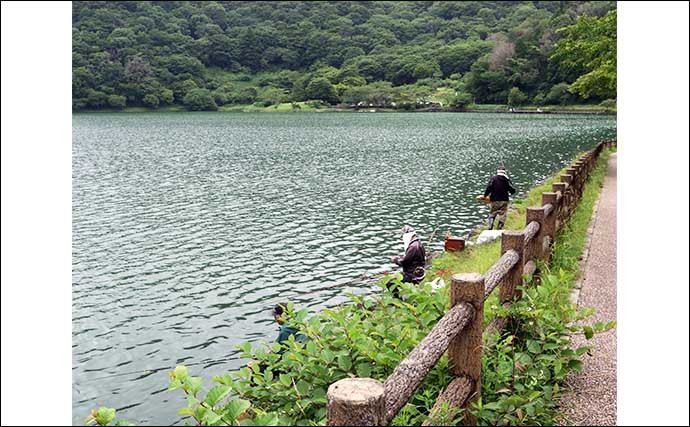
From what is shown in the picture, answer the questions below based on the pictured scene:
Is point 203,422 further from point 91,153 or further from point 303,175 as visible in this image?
point 91,153

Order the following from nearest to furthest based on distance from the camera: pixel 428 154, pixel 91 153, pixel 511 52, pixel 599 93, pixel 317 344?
pixel 317 344 < pixel 599 93 < pixel 428 154 < pixel 91 153 < pixel 511 52

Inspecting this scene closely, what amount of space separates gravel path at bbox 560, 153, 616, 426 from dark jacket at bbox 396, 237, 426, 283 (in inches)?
82.1

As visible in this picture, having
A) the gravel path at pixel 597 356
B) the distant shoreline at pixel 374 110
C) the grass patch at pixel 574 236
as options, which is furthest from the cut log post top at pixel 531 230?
the distant shoreline at pixel 374 110

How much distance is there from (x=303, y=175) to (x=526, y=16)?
462ft

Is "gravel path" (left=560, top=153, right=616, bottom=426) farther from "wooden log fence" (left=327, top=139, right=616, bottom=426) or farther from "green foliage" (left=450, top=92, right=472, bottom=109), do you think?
"green foliage" (left=450, top=92, right=472, bottom=109)

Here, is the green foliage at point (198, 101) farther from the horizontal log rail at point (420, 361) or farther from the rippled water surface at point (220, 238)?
the horizontal log rail at point (420, 361)

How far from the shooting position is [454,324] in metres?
3.62

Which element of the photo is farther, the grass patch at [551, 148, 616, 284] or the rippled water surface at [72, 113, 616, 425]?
the rippled water surface at [72, 113, 616, 425]

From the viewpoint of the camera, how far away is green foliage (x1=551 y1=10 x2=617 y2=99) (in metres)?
21.6

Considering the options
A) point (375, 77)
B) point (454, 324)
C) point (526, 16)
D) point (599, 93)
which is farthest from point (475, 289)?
point (526, 16)

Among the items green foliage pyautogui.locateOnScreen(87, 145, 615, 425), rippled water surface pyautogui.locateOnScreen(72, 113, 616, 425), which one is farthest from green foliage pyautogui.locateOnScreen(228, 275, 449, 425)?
rippled water surface pyautogui.locateOnScreen(72, 113, 616, 425)

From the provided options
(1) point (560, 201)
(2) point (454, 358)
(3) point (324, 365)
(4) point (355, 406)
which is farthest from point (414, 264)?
(4) point (355, 406)

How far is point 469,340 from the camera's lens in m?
3.86

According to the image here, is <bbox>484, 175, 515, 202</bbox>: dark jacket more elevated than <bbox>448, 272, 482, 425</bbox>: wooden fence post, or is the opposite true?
<bbox>484, 175, 515, 202</bbox>: dark jacket
